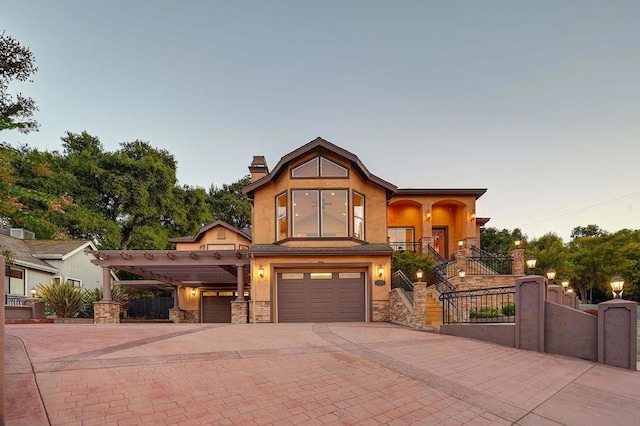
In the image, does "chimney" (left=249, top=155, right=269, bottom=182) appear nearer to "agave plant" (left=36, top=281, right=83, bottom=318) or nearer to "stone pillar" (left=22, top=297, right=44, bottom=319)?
"agave plant" (left=36, top=281, right=83, bottom=318)

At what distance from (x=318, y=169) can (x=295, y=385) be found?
1112 centimetres

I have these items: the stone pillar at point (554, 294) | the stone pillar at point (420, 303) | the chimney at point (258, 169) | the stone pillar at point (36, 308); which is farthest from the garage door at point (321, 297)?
the stone pillar at point (36, 308)

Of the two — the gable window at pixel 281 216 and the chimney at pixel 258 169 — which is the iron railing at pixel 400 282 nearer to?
the gable window at pixel 281 216

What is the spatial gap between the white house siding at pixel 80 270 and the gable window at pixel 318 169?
1904cm

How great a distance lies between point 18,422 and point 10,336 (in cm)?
588

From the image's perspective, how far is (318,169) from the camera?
1445cm

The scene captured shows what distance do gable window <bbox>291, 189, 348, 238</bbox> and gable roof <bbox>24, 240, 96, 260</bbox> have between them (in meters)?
18.3

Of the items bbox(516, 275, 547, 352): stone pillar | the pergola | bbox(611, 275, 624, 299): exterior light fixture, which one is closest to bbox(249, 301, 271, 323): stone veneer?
the pergola

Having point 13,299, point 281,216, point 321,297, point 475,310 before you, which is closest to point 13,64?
point 281,216

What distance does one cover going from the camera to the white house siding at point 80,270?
20781mm

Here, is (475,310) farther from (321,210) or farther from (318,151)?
(318,151)

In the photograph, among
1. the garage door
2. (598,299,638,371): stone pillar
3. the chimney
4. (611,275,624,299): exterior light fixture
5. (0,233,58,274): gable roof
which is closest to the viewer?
(598,299,638,371): stone pillar

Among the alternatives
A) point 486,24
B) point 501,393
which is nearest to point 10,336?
point 501,393

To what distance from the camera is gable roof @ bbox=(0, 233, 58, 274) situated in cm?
1756
